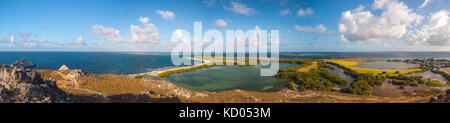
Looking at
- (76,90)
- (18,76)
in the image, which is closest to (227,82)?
(76,90)

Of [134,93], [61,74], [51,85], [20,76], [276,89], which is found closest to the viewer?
[20,76]

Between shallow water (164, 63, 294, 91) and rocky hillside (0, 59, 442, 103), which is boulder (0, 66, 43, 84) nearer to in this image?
rocky hillside (0, 59, 442, 103)

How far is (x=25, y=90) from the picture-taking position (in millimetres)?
8156

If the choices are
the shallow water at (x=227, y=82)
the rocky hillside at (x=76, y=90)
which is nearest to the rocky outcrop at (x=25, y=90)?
the rocky hillside at (x=76, y=90)

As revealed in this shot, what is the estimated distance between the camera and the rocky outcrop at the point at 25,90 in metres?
7.80

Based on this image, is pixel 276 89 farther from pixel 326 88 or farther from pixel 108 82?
pixel 108 82

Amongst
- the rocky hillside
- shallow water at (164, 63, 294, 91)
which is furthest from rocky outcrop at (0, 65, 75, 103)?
shallow water at (164, 63, 294, 91)

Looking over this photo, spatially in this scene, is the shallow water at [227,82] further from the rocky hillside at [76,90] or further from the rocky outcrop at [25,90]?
the rocky outcrop at [25,90]

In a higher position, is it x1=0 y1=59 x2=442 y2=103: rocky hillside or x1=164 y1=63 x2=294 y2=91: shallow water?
x1=0 y1=59 x2=442 y2=103: rocky hillside

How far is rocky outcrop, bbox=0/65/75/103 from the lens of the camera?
25.6 feet

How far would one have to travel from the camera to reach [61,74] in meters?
15.3

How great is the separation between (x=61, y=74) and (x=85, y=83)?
130 inches
